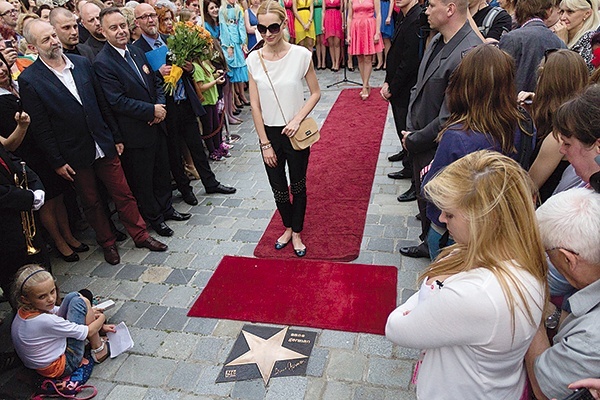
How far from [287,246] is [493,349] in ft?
9.75

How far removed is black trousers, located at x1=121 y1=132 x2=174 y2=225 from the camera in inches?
178

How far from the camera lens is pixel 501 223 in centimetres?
151

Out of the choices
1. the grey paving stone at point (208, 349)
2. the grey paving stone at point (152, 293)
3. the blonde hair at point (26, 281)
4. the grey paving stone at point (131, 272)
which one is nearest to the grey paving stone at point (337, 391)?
the grey paving stone at point (208, 349)

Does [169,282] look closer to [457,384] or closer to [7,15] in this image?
[457,384]

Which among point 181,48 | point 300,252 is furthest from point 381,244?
point 181,48

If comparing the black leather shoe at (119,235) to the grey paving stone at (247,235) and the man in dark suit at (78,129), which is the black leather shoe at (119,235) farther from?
the grey paving stone at (247,235)

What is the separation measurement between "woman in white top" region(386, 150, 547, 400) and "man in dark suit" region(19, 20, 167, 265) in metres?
3.33

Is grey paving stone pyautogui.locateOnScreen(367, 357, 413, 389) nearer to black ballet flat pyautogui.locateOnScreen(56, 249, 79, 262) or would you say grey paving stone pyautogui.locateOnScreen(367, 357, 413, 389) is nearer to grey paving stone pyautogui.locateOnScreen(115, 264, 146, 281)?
grey paving stone pyautogui.locateOnScreen(115, 264, 146, 281)

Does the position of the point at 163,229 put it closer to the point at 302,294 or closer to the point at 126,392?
the point at 302,294

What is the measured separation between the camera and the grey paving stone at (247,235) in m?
4.57

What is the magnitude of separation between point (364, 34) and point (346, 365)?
7.24m

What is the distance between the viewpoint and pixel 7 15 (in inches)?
200

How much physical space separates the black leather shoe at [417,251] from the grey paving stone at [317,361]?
136 cm

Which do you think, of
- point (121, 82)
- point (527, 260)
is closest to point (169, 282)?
point (121, 82)
